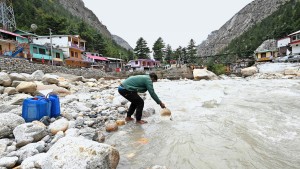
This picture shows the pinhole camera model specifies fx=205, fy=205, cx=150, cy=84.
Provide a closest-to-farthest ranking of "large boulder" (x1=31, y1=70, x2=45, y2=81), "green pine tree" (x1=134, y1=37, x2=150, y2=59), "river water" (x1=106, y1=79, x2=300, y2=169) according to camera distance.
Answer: "river water" (x1=106, y1=79, x2=300, y2=169), "large boulder" (x1=31, y1=70, x2=45, y2=81), "green pine tree" (x1=134, y1=37, x2=150, y2=59)

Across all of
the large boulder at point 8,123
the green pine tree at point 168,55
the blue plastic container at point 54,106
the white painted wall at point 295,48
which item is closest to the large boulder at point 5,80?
the blue plastic container at point 54,106

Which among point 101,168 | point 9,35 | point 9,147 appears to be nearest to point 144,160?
point 101,168

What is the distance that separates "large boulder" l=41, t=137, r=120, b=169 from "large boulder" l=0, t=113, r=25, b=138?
179 cm

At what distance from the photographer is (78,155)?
2.28 meters

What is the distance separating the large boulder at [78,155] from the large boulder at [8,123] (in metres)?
1.79

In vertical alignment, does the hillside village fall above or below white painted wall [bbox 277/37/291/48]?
below

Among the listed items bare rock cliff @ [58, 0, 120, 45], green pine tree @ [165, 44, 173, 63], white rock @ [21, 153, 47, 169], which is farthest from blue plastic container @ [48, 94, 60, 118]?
bare rock cliff @ [58, 0, 120, 45]

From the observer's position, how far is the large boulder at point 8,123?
3.57 m

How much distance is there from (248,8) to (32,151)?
150m

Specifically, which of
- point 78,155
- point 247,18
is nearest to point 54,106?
point 78,155

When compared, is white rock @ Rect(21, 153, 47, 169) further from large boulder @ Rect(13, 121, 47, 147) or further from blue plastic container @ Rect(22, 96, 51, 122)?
Result: blue plastic container @ Rect(22, 96, 51, 122)

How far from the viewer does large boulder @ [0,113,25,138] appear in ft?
11.7

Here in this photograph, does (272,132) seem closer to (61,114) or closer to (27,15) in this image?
(61,114)

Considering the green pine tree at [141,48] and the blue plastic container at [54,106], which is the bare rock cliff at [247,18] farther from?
the blue plastic container at [54,106]
